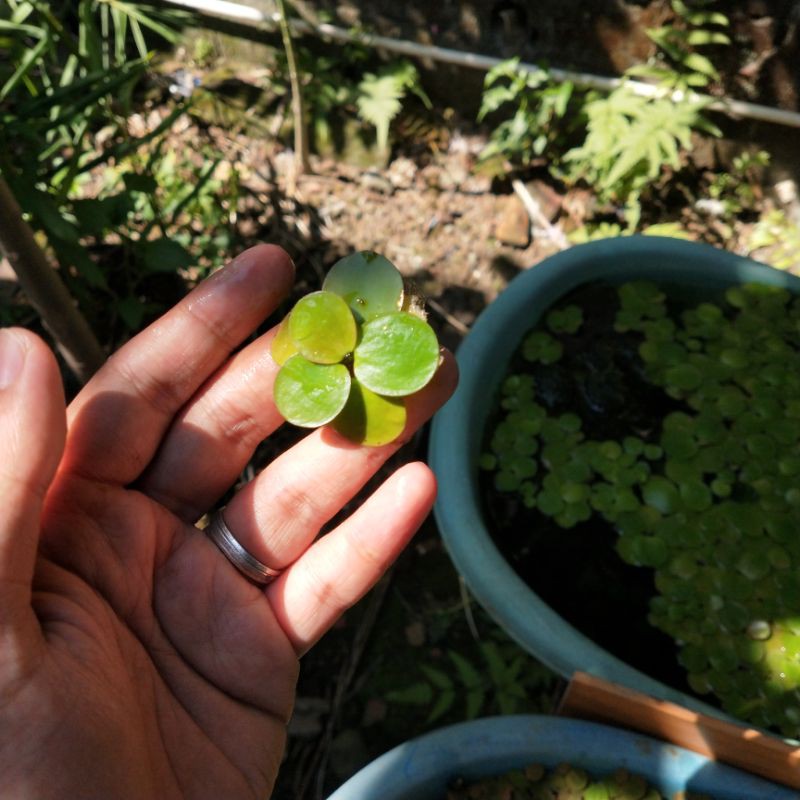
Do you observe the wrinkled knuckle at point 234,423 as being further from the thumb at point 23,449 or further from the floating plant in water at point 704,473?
the floating plant in water at point 704,473

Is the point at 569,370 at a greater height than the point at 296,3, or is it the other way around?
the point at 296,3

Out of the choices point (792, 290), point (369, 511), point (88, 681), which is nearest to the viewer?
point (88, 681)

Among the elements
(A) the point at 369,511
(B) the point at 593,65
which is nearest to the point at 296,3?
(B) the point at 593,65

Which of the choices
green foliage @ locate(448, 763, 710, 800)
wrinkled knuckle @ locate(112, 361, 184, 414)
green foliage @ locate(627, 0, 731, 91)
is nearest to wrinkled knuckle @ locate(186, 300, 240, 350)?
wrinkled knuckle @ locate(112, 361, 184, 414)

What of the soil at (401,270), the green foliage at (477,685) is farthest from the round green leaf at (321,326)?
the green foliage at (477,685)

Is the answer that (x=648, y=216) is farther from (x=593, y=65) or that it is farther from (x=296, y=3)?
(x=296, y=3)

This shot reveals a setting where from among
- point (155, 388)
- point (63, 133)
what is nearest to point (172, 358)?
point (155, 388)
